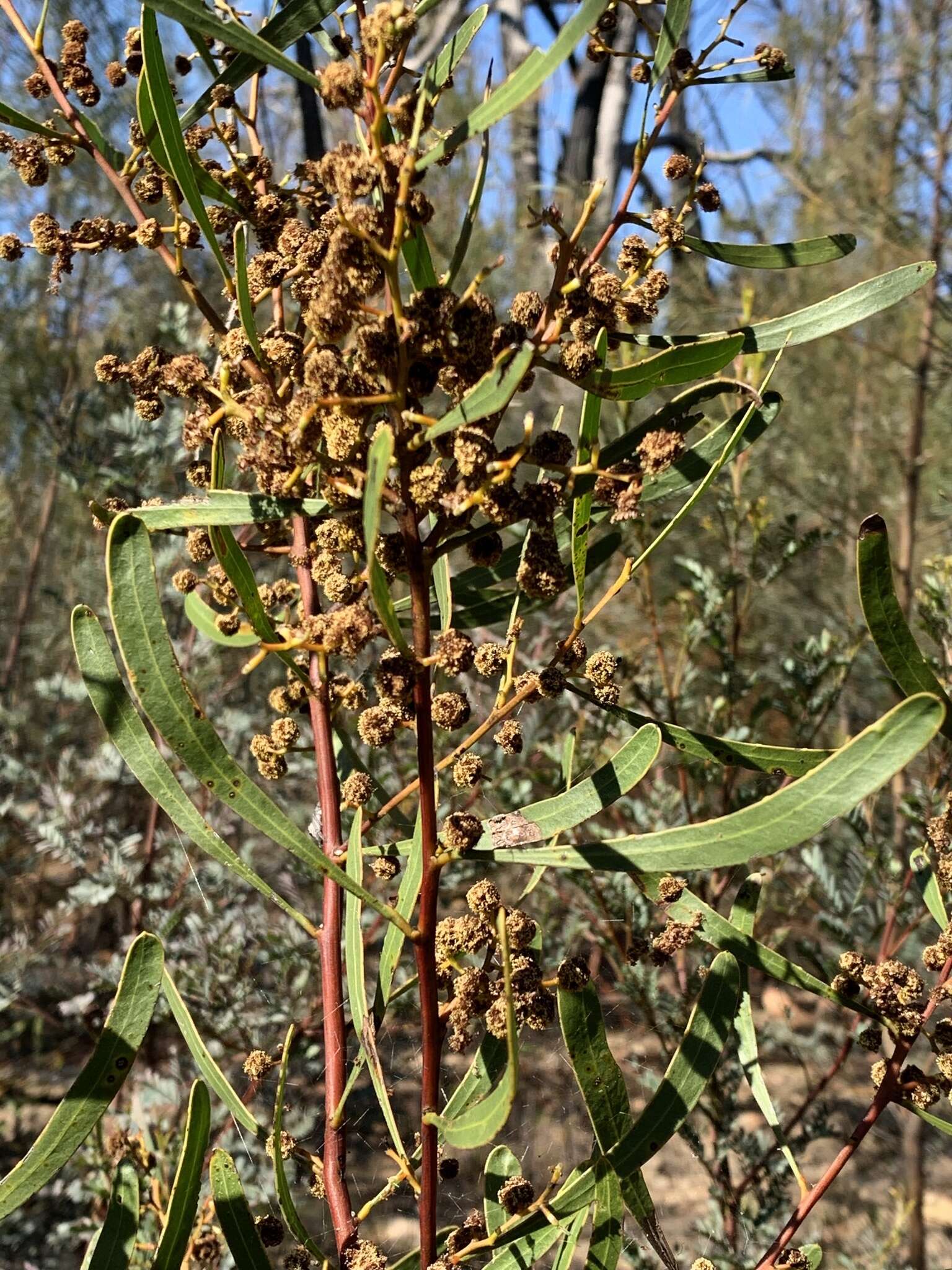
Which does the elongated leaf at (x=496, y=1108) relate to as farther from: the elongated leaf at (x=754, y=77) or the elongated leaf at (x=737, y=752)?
the elongated leaf at (x=754, y=77)

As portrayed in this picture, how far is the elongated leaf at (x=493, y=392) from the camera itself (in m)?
0.39

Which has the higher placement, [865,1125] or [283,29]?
[283,29]

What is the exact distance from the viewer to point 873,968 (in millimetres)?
583

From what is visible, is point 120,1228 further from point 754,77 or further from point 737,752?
point 754,77

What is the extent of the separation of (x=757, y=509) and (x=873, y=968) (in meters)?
1.25

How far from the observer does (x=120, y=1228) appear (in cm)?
53

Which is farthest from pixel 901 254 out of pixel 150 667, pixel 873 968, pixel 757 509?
pixel 150 667

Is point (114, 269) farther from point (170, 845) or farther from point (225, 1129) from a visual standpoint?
point (225, 1129)

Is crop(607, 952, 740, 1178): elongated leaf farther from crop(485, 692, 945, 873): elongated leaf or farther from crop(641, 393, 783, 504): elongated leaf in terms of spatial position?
crop(641, 393, 783, 504): elongated leaf

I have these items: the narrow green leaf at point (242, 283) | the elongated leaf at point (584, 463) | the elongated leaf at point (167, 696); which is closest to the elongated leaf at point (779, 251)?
the elongated leaf at point (584, 463)

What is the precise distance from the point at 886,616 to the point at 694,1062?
0.26 m

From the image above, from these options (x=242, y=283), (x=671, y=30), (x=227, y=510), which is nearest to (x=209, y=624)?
(x=227, y=510)

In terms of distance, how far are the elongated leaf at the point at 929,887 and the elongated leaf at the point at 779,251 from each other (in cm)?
40

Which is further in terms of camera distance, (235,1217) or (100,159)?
(100,159)
